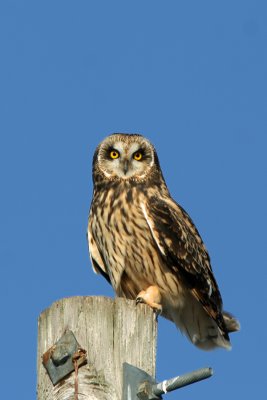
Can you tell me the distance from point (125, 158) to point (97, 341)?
3703mm

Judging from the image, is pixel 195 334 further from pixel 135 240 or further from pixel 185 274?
pixel 135 240

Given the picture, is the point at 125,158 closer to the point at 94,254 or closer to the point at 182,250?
the point at 94,254

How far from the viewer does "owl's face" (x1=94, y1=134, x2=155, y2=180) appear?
7395 millimetres

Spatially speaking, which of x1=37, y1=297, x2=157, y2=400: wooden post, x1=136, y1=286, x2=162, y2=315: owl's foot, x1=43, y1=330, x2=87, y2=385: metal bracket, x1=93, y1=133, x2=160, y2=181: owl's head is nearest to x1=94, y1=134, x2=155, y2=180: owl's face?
x1=93, y1=133, x2=160, y2=181: owl's head

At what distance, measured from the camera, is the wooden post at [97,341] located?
3.84m

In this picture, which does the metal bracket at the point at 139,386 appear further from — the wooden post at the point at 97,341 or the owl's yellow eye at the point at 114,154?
the owl's yellow eye at the point at 114,154

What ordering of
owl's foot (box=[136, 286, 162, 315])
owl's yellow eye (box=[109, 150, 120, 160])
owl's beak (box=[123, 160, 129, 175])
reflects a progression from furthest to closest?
owl's yellow eye (box=[109, 150, 120, 160]), owl's beak (box=[123, 160, 129, 175]), owl's foot (box=[136, 286, 162, 315])

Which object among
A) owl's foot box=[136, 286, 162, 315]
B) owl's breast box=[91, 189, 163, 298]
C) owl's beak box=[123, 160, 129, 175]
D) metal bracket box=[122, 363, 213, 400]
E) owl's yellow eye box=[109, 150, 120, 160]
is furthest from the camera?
owl's yellow eye box=[109, 150, 120, 160]

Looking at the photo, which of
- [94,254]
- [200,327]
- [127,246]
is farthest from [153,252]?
[200,327]

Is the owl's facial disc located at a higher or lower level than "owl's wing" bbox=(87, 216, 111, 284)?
higher

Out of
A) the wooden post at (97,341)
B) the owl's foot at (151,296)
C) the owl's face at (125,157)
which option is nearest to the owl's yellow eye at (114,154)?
the owl's face at (125,157)

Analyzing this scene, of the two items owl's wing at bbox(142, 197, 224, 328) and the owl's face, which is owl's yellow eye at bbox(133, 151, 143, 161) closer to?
the owl's face

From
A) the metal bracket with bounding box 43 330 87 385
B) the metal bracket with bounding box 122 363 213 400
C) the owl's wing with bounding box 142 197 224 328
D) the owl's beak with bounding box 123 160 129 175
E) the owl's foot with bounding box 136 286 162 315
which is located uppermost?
the owl's beak with bounding box 123 160 129 175

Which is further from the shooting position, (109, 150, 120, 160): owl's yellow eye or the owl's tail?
(109, 150, 120, 160): owl's yellow eye
